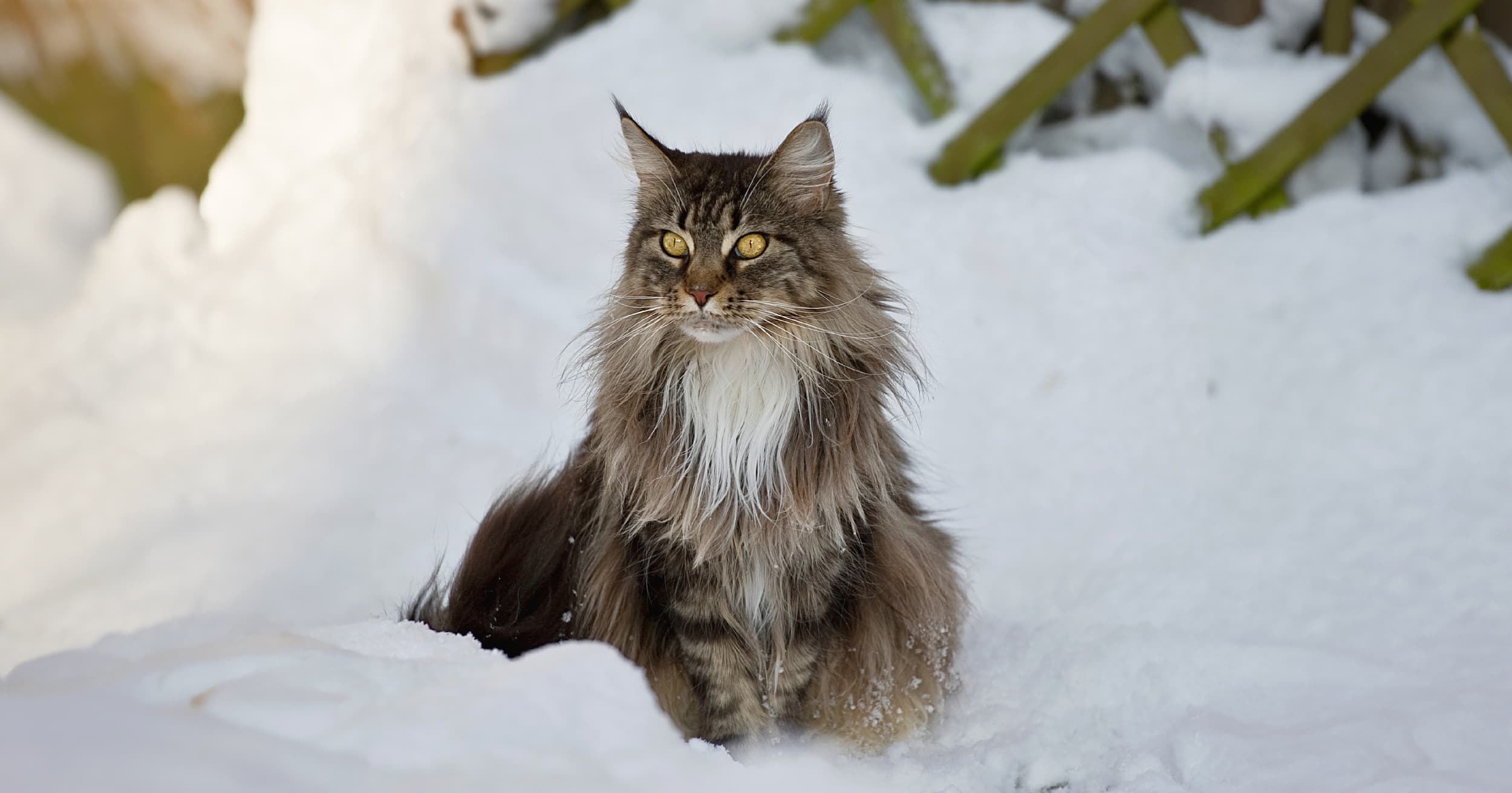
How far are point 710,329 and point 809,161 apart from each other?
368 millimetres

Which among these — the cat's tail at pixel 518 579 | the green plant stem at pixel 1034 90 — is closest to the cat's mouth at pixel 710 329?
the cat's tail at pixel 518 579

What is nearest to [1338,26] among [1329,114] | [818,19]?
[1329,114]

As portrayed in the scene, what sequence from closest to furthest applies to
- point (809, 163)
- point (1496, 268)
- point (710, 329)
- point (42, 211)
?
point (710, 329)
point (809, 163)
point (1496, 268)
point (42, 211)

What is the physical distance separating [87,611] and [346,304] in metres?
1.18

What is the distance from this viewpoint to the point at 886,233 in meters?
3.50

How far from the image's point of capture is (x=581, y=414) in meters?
2.66

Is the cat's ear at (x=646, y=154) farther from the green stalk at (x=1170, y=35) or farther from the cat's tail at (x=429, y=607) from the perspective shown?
the green stalk at (x=1170, y=35)

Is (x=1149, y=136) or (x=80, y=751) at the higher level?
(x=80, y=751)

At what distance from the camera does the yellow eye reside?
1.99 metres

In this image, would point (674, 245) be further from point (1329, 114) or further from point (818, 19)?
point (1329, 114)

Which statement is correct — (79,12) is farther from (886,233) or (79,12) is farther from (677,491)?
(677,491)

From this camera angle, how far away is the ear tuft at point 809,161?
6.48 ft

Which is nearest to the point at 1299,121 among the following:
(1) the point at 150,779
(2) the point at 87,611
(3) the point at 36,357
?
(1) the point at 150,779

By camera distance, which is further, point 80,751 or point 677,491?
point 677,491
